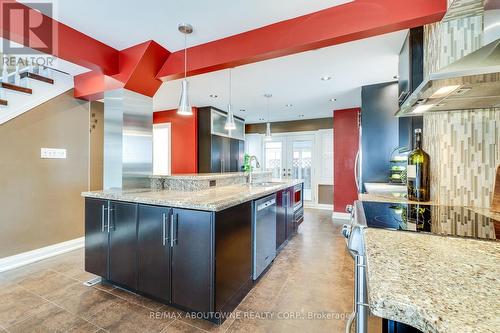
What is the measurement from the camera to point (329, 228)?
13.9 feet

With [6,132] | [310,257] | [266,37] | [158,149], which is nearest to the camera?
[266,37]

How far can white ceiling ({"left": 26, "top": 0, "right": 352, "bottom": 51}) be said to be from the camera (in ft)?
6.01

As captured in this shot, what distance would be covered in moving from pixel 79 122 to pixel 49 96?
469 millimetres

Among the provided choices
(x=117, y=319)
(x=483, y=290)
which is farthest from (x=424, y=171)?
(x=117, y=319)

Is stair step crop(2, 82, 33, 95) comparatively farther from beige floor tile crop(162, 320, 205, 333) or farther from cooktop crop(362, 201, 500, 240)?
cooktop crop(362, 201, 500, 240)

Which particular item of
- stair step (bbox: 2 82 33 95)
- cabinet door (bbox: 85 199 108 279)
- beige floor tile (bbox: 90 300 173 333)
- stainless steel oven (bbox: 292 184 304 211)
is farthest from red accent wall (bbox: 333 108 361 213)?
stair step (bbox: 2 82 33 95)

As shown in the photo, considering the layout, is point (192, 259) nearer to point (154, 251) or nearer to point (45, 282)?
point (154, 251)

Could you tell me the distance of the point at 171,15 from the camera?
198 centimetres

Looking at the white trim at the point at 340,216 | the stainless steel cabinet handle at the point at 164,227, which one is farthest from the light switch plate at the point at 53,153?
the white trim at the point at 340,216

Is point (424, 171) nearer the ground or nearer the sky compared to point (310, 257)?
nearer the sky

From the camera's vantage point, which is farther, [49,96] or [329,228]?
[329,228]

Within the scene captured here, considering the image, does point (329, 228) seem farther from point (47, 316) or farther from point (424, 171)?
point (47, 316)

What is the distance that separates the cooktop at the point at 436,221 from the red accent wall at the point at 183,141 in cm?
441

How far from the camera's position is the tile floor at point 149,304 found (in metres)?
1.64
